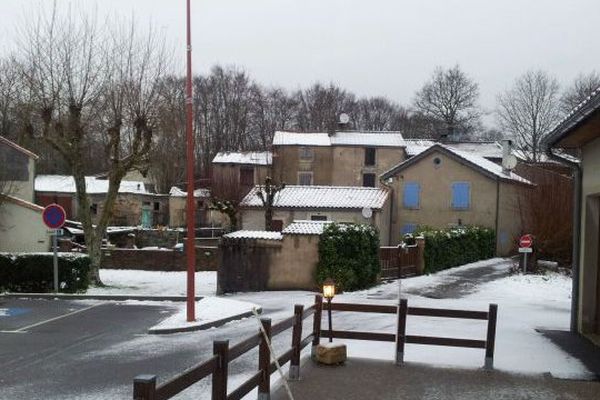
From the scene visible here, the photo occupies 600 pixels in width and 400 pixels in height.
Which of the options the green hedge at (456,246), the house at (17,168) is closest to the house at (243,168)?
the green hedge at (456,246)

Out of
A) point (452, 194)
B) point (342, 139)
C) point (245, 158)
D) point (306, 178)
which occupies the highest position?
point (342, 139)

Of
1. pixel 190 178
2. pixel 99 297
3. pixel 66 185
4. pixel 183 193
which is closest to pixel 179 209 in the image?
pixel 183 193

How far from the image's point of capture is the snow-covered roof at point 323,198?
38469mm

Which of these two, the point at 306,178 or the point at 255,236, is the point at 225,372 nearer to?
the point at 255,236

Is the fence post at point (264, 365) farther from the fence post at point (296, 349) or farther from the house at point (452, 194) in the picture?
the house at point (452, 194)

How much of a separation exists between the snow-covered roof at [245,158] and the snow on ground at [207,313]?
42492 mm

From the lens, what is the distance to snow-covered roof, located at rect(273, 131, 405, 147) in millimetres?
56656

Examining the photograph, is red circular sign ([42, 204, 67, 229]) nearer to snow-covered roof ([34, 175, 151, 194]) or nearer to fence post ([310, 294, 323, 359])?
fence post ([310, 294, 323, 359])

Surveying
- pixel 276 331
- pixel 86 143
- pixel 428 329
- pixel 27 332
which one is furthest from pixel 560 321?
pixel 86 143

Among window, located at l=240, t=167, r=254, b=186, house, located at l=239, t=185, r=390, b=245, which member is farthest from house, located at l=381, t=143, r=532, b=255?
window, located at l=240, t=167, r=254, b=186

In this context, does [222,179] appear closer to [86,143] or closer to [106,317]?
[86,143]

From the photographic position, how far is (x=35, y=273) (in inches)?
746

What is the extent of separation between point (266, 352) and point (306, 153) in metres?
50.3

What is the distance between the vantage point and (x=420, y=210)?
3788cm
